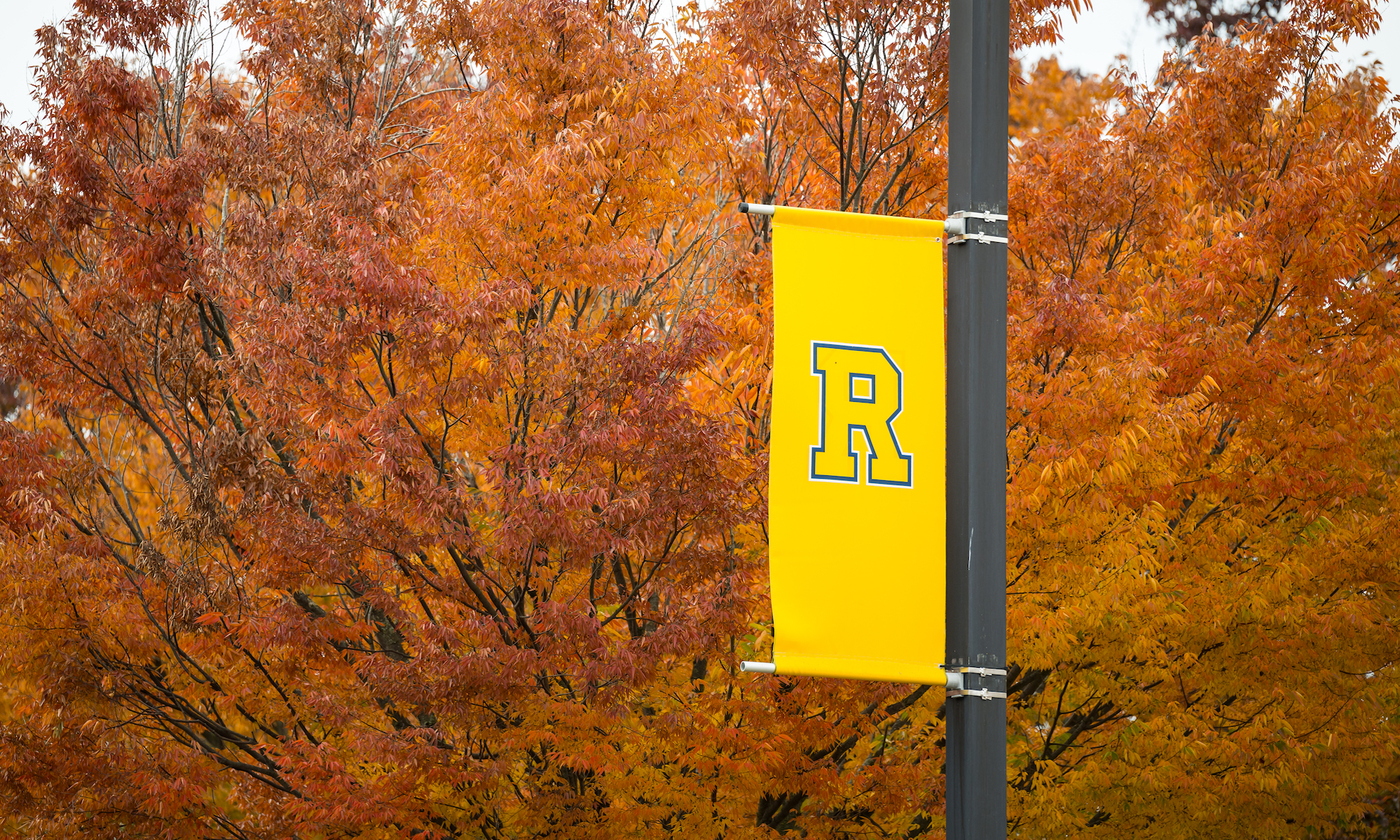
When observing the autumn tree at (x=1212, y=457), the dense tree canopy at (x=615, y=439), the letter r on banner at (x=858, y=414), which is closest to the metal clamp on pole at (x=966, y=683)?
the letter r on banner at (x=858, y=414)

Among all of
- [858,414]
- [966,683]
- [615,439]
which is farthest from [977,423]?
[615,439]

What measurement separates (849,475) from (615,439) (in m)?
6.09

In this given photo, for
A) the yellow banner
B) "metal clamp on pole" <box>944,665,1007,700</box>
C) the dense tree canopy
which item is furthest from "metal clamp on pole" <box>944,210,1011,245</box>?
the dense tree canopy

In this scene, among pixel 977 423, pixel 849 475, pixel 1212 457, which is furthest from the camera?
pixel 1212 457

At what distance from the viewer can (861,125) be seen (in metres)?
13.1

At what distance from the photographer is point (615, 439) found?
9945 mm

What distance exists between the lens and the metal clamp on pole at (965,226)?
4.16 metres

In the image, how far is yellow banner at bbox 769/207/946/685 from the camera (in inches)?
155

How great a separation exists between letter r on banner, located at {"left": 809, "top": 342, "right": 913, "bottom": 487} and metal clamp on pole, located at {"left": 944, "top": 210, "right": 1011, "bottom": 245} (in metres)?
0.46

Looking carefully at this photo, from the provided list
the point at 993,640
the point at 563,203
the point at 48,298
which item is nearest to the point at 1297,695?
the point at 563,203

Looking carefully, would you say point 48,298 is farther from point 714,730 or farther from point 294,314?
point 714,730

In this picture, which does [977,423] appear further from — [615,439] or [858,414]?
[615,439]

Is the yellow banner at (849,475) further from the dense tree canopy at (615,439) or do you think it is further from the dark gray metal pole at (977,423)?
the dense tree canopy at (615,439)

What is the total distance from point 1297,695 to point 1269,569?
1.21 m
